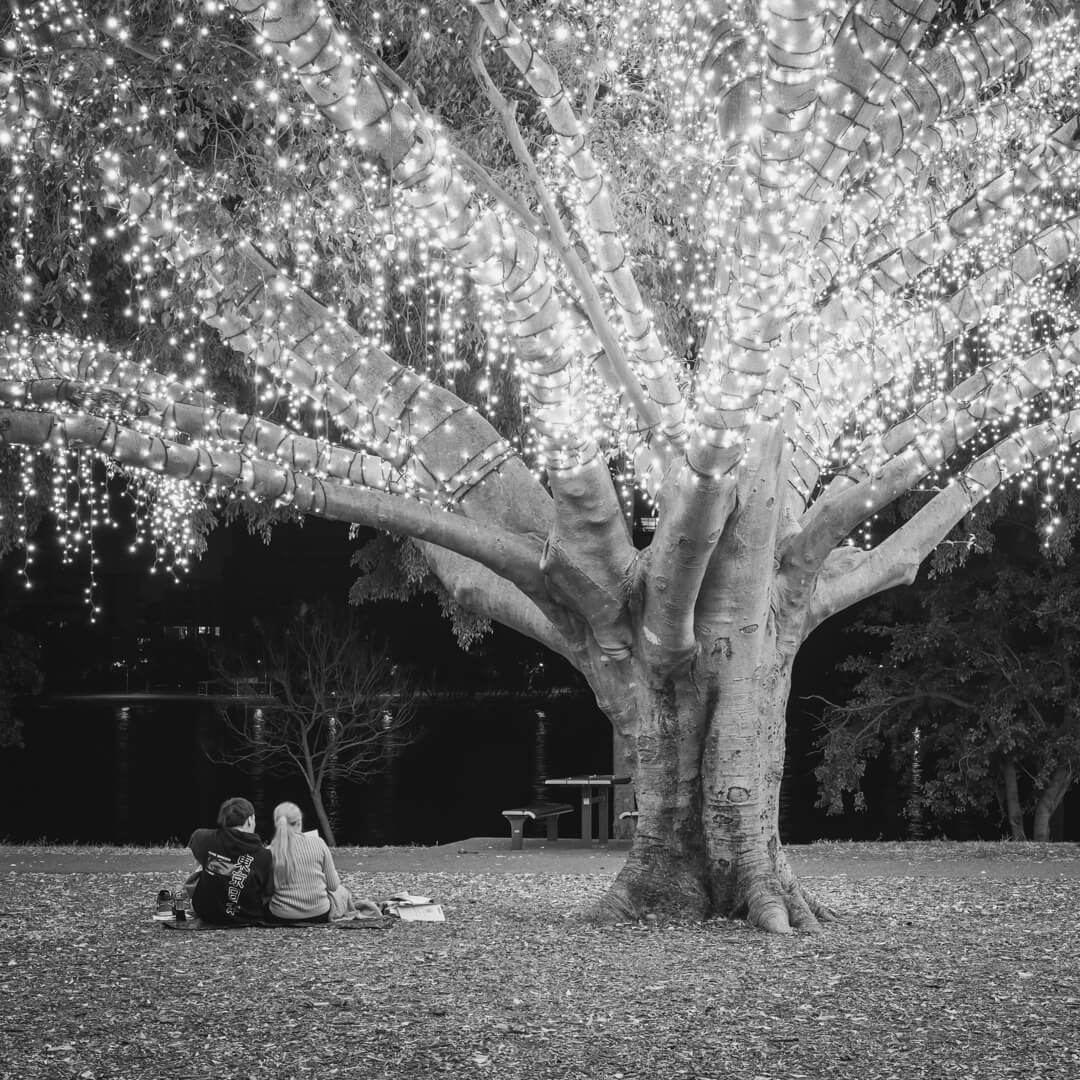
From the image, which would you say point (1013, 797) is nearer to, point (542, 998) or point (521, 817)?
point (521, 817)

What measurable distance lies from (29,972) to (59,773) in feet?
131

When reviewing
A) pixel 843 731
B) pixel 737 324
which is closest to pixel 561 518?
pixel 737 324

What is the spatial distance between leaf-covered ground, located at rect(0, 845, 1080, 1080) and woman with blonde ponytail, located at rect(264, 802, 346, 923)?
21 cm

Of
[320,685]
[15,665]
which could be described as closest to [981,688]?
[320,685]

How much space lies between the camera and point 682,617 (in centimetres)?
785

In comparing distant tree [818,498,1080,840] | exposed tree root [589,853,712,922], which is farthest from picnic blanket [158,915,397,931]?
distant tree [818,498,1080,840]

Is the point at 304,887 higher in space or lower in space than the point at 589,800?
lower

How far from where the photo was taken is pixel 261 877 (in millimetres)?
7684

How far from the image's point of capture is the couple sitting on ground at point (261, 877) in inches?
302

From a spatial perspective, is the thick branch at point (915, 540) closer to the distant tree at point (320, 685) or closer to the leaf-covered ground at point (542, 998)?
the leaf-covered ground at point (542, 998)

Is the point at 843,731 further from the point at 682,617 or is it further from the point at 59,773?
the point at 59,773

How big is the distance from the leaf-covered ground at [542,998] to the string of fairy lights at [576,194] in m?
2.75

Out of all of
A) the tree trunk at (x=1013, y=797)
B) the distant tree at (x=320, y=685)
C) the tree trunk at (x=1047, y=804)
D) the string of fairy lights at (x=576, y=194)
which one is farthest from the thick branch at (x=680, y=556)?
the distant tree at (x=320, y=685)

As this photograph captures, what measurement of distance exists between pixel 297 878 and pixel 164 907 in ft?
4.39
